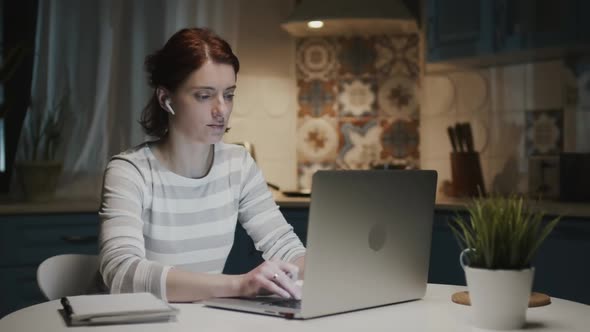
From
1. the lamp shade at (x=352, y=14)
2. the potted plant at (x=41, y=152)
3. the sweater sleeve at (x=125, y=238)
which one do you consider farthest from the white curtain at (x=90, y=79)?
the sweater sleeve at (x=125, y=238)

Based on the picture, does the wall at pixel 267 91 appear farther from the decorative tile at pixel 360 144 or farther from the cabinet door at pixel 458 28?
the cabinet door at pixel 458 28

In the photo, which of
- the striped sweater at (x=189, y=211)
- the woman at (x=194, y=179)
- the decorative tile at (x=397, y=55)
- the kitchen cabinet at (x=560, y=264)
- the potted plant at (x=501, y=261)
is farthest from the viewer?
the decorative tile at (x=397, y=55)

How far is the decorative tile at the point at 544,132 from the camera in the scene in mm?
3121

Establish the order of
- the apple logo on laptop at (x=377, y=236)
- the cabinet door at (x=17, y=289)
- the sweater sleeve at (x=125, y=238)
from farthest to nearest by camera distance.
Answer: the cabinet door at (x=17, y=289) → the sweater sleeve at (x=125, y=238) → the apple logo on laptop at (x=377, y=236)

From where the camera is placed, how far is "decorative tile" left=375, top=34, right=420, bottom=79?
3598 mm

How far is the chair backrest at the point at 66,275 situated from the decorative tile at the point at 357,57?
6.26 ft

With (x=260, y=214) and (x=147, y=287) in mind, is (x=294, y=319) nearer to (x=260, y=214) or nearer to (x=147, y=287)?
(x=147, y=287)

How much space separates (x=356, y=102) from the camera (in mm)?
3650

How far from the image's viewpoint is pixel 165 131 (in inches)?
86.9

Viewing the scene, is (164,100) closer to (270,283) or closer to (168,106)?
(168,106)

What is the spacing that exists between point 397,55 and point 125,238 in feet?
7.05

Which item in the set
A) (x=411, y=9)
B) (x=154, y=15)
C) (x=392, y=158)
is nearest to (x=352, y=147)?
(x=392, y=158)

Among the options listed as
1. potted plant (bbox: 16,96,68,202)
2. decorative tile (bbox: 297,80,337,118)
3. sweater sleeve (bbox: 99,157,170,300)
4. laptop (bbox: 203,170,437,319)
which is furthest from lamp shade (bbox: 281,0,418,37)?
laptop (bbox: 203,170,437,319)

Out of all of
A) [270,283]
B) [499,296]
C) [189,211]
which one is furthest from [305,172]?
[499,296]
